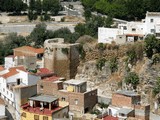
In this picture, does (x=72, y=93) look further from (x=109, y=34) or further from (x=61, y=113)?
(x=109, y=34)

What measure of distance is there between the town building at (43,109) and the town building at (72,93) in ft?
3.62

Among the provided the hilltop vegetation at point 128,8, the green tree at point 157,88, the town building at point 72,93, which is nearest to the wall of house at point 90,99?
the town building at point 72,93

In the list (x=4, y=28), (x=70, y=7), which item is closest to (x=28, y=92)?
(x=4, y=28)

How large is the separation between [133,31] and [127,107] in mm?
8423

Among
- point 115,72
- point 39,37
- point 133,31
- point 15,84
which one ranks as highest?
point 133,31

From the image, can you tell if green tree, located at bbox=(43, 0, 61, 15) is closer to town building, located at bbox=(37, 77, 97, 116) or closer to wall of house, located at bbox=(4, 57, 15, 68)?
wall of house, located at bbox=(4, 57, 15, 68)

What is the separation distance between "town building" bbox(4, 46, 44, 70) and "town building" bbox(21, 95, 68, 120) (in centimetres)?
625

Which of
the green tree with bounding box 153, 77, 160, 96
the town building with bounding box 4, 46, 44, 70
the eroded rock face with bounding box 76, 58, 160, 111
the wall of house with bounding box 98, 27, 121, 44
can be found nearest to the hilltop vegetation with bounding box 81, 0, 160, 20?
the wall of house with bounding box 98, 27, 121, 44

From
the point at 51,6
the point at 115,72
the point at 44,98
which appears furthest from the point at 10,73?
the point at 51,6

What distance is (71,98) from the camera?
24.5 meters

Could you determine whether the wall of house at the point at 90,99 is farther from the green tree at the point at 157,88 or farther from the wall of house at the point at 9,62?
the wall of house at the point at 9,62

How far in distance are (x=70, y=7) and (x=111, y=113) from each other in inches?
1342

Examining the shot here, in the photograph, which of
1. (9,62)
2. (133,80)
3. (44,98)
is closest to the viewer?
(44,98)

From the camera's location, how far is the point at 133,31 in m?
30.2
